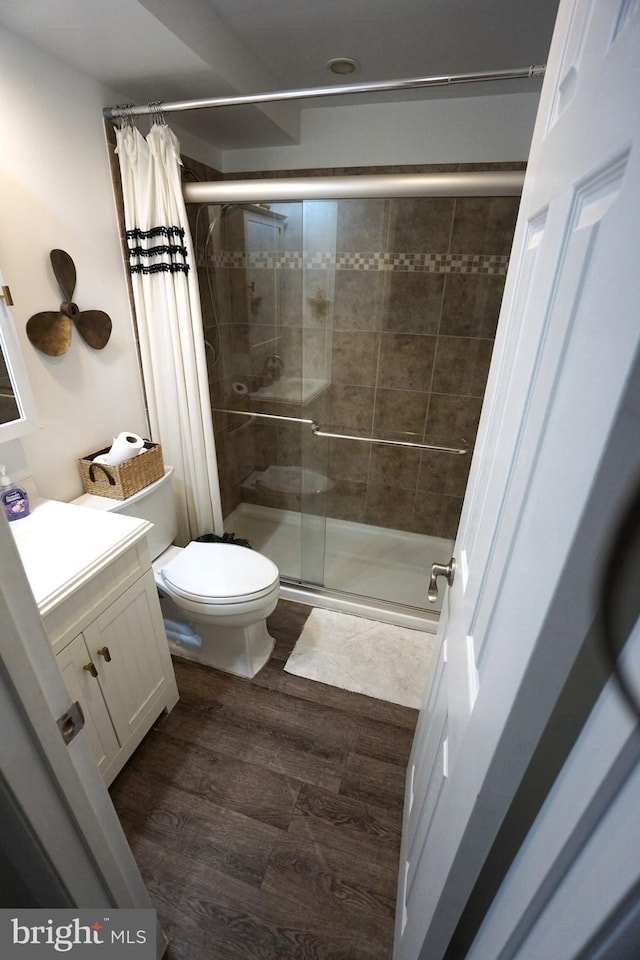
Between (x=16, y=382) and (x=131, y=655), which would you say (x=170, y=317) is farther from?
(x=131, y=655)

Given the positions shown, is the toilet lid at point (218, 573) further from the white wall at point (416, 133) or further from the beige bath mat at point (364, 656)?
the white wall at point (416, 133)

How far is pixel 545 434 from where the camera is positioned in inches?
18.1

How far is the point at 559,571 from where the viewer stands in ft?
1.17

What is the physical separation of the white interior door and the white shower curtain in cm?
148

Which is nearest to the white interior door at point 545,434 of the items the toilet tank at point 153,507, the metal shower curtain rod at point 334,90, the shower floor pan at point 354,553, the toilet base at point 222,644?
the metal shower curtain rod at point 334,90

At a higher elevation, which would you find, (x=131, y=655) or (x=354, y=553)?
(x=131, y=655)

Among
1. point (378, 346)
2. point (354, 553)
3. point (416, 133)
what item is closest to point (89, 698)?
point (354, 553)

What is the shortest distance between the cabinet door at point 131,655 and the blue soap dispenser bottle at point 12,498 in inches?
18.6

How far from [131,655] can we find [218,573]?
1.46ft

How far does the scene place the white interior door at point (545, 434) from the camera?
33cm

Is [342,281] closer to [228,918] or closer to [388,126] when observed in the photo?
[388,126]

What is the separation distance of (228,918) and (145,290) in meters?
2.25

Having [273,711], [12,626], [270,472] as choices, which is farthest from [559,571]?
[270,472]

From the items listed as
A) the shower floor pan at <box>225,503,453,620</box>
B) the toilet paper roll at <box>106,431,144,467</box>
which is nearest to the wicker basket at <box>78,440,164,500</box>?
the toilet paper roll at <box>106,431,144,467</box>
